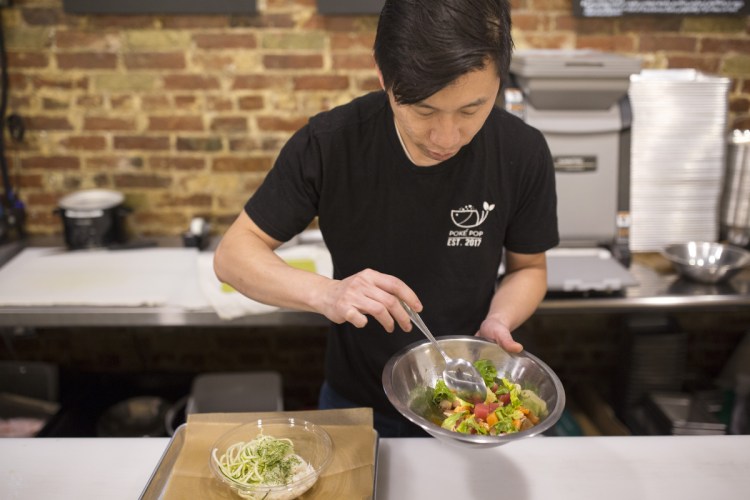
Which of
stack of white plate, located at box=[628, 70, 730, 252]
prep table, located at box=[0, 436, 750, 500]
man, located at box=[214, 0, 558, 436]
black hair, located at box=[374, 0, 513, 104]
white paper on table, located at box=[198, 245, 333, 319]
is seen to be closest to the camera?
black hair, located at box=[374, 0, 513, 104]

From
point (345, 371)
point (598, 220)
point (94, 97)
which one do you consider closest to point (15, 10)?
point (94, 97)

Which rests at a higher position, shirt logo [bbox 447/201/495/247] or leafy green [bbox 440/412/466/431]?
shirt logo [bbox 447/201/495/247]

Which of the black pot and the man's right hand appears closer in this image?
the man's right hand

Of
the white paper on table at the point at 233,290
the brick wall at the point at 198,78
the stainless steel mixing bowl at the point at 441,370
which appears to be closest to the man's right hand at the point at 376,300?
the stainless steel mixing bowl at the point at 441,370

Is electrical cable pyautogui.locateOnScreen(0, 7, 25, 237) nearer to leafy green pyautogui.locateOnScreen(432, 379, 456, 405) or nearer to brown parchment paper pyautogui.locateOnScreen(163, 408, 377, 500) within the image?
brown parchment paper pyautogui.locateOnScreen(163, 408, 377, 500)

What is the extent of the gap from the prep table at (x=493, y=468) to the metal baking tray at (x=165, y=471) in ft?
0.22

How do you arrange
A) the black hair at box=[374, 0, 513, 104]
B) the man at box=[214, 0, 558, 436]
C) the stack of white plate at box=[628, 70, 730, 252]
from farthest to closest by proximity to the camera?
1. the stack of white plate at box=[628, 70, 730, 252]
2. the man at box=[214, 0, 558, 436]
3. the black hair at box=[374, 0, 513, 104]

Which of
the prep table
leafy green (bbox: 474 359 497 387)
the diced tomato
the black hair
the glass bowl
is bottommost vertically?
the prep table

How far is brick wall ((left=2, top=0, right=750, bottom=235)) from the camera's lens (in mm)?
2770

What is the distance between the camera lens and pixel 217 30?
9.07ft

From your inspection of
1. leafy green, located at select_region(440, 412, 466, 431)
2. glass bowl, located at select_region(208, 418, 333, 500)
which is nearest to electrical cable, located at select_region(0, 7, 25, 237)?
glass bowl, located at select_region(208, 418, 333, 500)

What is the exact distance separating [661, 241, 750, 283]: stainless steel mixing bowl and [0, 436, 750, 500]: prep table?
3.55 ft

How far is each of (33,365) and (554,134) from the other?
7.67 feet

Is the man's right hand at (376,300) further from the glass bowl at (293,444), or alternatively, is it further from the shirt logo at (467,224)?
the shirt logo at (467,224)
